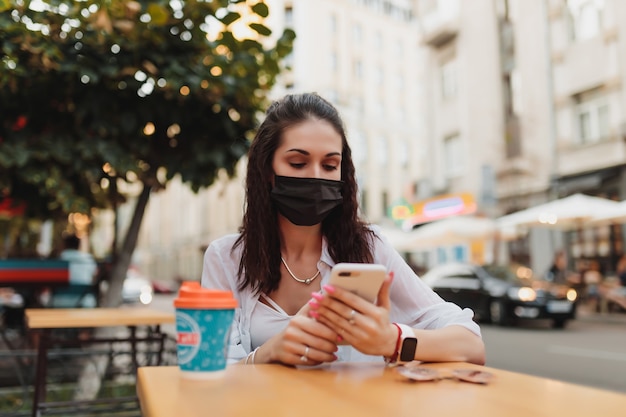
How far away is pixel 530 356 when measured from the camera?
8.70 metres

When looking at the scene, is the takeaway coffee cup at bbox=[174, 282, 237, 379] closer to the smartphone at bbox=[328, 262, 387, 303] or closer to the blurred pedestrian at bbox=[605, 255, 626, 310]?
the smartphone at bbox=[328, 262, 387, 303]

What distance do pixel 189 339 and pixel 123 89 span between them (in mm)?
3453

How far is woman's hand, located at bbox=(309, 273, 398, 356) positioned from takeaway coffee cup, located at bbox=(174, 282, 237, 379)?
30 cm

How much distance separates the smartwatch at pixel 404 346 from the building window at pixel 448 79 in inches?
895

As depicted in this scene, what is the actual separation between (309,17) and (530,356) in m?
34.5

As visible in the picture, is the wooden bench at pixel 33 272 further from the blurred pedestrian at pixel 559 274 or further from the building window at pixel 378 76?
the building window at pixel 378 76

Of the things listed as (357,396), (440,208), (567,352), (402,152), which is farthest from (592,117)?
(402,152)

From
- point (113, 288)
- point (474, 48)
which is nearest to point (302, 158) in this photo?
point (113, 288)

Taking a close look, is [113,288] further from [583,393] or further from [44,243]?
[44,243]

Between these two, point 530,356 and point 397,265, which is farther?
point 530,356

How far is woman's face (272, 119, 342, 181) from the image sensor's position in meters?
2.00

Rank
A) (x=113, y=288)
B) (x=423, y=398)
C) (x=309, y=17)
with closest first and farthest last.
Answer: (x=423, y=398), (x=113, y=288), (x=309, y=17)

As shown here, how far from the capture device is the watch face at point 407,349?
163 centimetres

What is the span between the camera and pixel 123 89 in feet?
14.1
